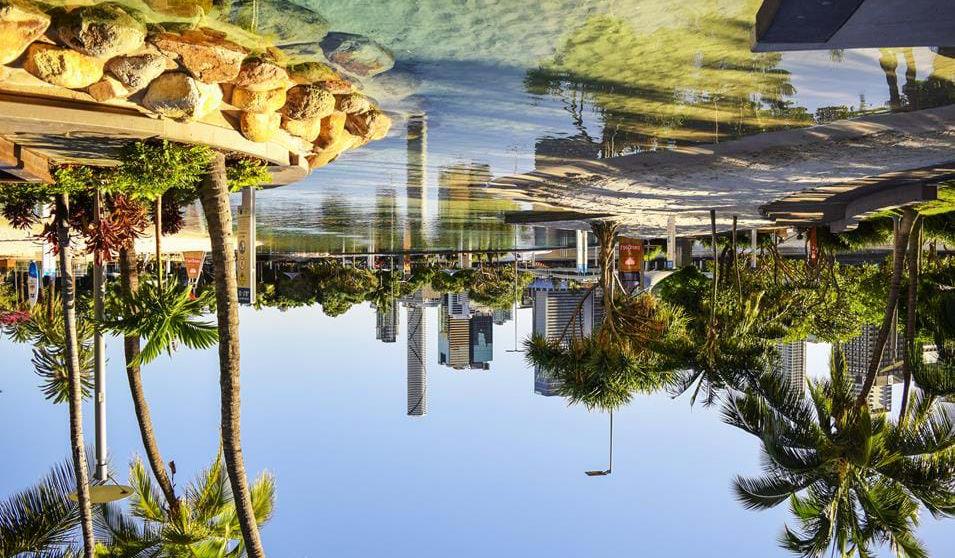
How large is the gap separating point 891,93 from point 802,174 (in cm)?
431

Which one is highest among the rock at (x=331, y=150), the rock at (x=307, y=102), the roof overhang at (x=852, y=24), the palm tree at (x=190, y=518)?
the roof overhang at (x=852, y=24)

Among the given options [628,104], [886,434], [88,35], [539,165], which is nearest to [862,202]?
[886,434]

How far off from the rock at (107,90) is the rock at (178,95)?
0.59 feet

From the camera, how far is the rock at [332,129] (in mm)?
7035

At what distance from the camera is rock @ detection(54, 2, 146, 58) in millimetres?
4824

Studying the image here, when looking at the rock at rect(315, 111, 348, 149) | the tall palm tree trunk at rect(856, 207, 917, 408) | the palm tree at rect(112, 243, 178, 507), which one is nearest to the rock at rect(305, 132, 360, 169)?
the rock at rect(315, 111, 348, 149)

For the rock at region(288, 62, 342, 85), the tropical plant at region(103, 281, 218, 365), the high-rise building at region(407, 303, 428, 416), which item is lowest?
the high-rise building at region(407, 303, 428, 416)

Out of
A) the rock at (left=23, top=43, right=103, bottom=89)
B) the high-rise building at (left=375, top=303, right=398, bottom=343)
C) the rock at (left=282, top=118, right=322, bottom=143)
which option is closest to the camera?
the rock at (left=23, top=43, right=103, bottom=89)

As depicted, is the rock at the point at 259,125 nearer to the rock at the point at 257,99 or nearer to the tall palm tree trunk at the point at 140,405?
the rock at the point at 257,99

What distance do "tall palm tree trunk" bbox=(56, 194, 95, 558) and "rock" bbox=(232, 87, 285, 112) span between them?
11.9ft

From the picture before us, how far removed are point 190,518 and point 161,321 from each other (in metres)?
3.07

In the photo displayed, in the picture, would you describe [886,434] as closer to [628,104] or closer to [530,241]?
[628,104]

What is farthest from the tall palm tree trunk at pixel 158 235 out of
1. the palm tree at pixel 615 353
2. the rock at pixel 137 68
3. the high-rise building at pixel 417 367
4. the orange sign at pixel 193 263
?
the high-rise building at pixel 417 367

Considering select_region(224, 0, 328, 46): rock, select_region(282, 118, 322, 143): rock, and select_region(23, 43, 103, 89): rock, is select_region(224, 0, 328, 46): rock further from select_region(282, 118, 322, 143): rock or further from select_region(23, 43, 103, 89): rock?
select_region(282, 118, 322, 143): rock
